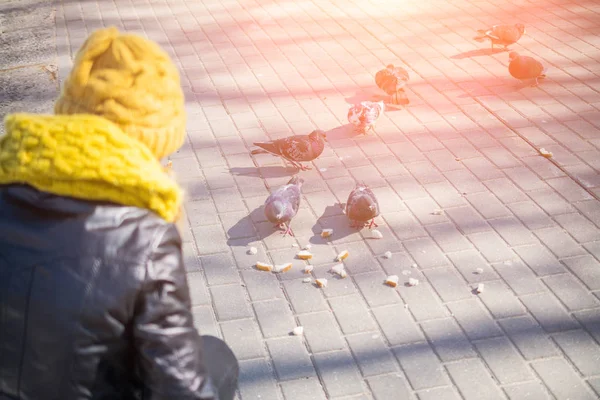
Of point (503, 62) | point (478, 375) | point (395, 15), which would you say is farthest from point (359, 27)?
point (478, 375)

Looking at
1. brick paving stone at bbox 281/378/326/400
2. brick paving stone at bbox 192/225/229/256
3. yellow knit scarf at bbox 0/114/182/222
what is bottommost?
brick paving stone at bbox 192/225/229/256

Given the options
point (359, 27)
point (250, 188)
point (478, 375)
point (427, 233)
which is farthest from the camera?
point (359, 27)

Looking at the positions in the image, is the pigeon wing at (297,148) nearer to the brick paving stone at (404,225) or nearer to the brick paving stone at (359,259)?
the brick paving stone at (404,225)

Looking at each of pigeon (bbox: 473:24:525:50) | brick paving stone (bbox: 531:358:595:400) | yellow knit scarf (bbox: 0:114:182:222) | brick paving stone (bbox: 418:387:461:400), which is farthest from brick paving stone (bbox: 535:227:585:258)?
pigeon (bbox: 473:24:525:50)

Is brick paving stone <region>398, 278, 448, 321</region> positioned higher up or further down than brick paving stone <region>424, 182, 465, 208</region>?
higher up

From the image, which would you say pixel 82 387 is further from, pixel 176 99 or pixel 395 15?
pixel 395 15

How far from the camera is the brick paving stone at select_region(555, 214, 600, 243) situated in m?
5.03

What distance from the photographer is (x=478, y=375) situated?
3.85m

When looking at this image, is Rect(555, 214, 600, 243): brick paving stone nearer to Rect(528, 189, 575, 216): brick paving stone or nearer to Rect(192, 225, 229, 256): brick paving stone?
Rect(528, 189, 575, 216): brick paving stone

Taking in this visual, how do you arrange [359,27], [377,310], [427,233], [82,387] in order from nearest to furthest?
[82,387] → [377,310] → [427,233] → [359,27]

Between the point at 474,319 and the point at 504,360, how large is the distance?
38cm

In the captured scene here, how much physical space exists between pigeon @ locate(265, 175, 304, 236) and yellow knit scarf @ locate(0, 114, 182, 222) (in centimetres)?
296

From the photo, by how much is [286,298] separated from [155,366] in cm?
253

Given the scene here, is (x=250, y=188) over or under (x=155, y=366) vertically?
under
